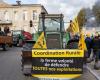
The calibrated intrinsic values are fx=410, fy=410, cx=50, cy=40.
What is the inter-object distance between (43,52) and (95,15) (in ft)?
176

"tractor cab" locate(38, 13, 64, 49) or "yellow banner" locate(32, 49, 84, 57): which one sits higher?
"tractor cab" locate(38, 13, 64, 49)

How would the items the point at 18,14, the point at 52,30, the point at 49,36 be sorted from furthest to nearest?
the point at 18,14, the point at 52,30, the point at 49,36

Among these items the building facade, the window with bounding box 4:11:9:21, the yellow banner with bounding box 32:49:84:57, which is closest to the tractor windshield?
the yellow banner with bounding box 32:49:84:57

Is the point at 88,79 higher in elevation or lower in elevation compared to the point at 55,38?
lower

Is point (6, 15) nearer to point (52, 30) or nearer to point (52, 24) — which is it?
point (52, 24)

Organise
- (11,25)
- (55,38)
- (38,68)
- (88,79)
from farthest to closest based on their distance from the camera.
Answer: (11,25), (55,38), (88,79), (38,68)

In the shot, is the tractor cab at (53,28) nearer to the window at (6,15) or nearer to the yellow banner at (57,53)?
the yellow banner at (57,53)

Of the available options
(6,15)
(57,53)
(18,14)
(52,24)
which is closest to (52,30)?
(52,24)

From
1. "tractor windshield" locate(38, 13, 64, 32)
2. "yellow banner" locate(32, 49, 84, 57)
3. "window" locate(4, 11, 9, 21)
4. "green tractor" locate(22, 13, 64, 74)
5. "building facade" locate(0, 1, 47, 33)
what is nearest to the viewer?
"yellow banner" locate(32, 49, 84, 57)

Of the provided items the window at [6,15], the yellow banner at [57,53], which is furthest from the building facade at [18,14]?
the yellow banner at [57,53]

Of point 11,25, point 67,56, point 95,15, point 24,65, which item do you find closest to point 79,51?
point 67,56

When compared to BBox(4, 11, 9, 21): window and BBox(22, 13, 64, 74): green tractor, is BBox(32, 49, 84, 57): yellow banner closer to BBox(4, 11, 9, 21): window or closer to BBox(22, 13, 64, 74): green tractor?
BBox(22, 13, 64, 74): green tractor

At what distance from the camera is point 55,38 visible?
20.6m

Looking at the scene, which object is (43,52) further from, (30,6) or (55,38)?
(30,6)
